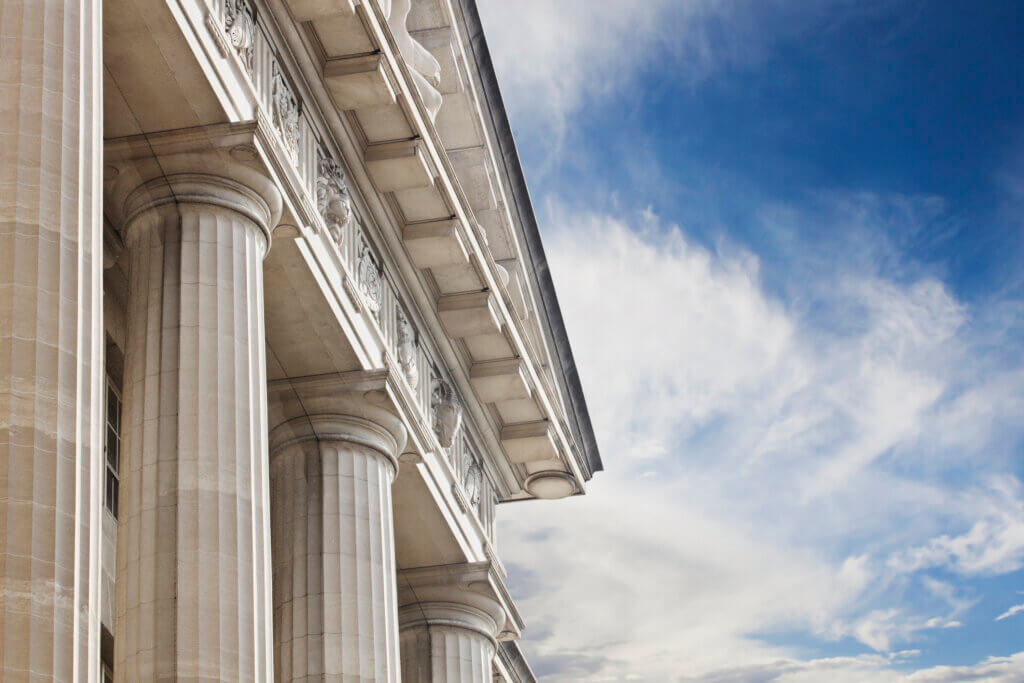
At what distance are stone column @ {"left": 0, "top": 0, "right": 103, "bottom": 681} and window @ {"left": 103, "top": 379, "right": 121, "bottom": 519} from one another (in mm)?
10060

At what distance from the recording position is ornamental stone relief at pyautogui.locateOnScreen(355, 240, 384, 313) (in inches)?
1136

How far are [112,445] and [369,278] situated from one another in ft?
19.4

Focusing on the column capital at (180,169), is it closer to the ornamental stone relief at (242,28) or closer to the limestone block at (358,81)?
the ornamental stone relief at (242,28)

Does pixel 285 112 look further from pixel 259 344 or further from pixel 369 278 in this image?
pixel 259 344

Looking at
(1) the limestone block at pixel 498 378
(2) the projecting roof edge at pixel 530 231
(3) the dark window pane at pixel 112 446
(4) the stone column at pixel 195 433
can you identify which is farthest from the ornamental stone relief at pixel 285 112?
(1) the limestone block at pixel 498 378

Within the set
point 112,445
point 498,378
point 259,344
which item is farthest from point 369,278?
point 259,344

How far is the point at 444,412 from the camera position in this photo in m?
34.0

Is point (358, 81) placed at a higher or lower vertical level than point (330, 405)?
higher

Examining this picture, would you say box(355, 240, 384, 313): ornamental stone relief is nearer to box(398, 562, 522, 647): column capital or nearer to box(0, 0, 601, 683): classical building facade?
box(0, 0, 601, 683): classical building facade

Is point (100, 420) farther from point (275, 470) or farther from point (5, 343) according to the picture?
point (275, 470)

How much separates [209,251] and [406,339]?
32.7ft

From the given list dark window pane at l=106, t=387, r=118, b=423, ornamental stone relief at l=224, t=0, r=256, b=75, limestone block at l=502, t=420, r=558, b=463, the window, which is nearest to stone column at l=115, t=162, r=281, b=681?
ornamental stone relief at l=224, t=0, r=256, b=75

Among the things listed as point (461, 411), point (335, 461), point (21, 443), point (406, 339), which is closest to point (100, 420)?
point (21, 443)

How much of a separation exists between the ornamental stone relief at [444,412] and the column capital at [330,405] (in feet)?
17.9
